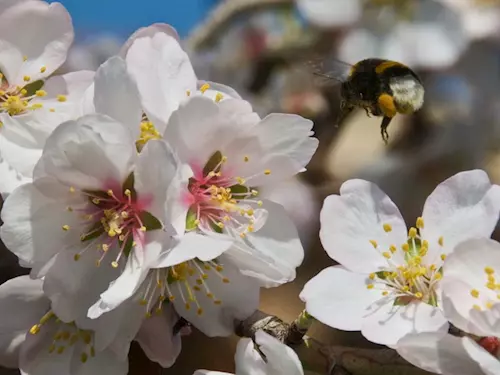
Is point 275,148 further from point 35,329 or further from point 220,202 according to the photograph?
point 35,329

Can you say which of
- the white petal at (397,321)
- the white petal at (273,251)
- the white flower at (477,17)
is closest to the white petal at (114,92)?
the white petal at (273,251)

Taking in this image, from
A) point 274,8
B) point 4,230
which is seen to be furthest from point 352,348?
point 274,8

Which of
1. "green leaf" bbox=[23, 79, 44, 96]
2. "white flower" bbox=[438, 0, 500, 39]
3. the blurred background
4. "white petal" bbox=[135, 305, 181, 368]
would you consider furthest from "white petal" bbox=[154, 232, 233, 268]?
"white flower" bbox=[438, 0, 500, 39]

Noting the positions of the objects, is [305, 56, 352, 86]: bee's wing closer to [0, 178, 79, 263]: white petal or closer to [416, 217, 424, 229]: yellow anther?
[416, 217, 424, 229]: yellow anther

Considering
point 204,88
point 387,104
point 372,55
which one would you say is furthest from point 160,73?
point 372,55

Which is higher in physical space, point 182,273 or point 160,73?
point 160,73

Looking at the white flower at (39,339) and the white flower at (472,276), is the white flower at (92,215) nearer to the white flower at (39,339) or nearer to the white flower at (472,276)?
the white flower at (39,339)
